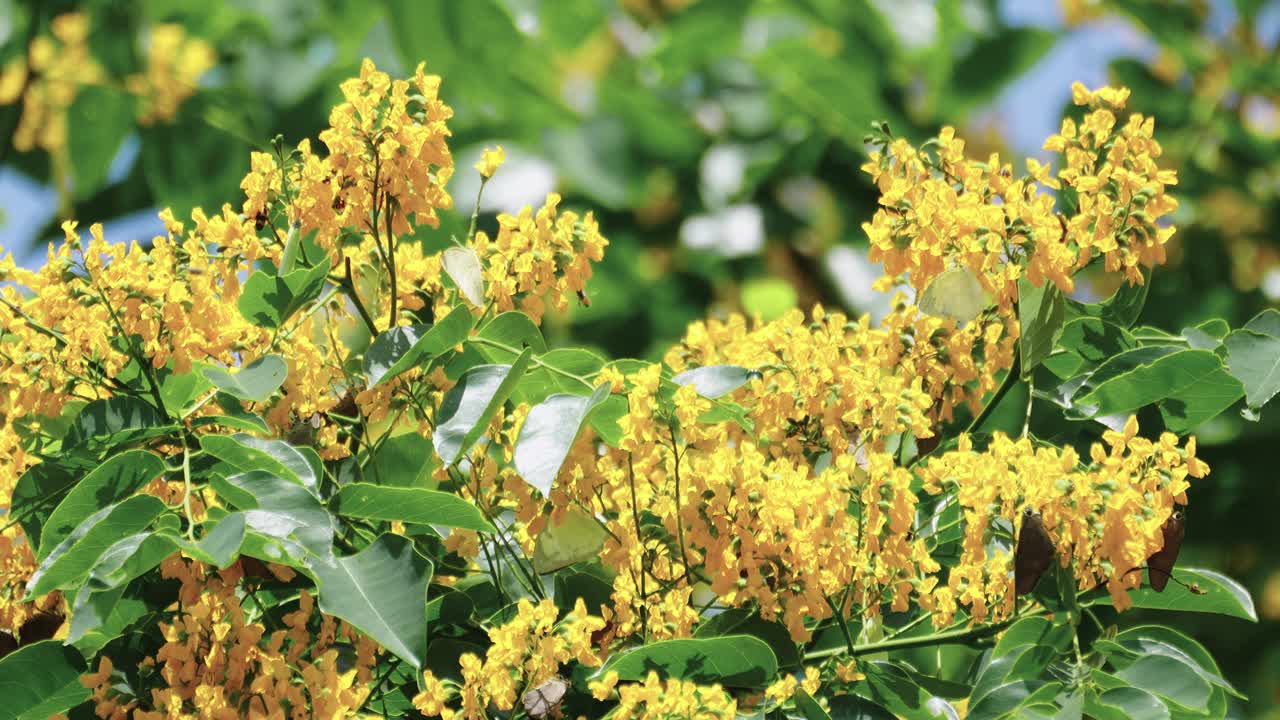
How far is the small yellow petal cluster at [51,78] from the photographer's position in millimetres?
3391

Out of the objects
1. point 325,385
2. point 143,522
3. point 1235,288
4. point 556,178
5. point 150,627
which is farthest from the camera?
point 1235,288

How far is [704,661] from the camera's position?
1132 mm

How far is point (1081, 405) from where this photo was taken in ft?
4.38

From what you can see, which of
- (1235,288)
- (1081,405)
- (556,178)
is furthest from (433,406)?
(1235,288)

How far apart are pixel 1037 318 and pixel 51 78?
286cm

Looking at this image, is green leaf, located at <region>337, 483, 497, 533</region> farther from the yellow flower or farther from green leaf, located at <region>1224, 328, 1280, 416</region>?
green leaf, located at <region>1224, 328, 1280, 416</region>

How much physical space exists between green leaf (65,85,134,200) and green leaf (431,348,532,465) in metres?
2.38

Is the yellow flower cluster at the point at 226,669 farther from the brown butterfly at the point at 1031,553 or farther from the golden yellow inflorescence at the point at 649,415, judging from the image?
the brown butterfly at the point at 1031,553

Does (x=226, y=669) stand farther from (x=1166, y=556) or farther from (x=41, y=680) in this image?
(x=1166, y=556)

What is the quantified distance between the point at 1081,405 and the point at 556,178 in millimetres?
2846

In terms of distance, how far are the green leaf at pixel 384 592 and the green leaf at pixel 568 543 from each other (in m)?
0.16

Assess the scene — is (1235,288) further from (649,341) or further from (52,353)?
(52,353)

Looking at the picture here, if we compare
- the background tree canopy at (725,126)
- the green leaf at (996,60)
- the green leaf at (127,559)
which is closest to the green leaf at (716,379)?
the green leaf at (127,559)

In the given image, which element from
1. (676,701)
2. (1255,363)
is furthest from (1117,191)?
(676,701)
